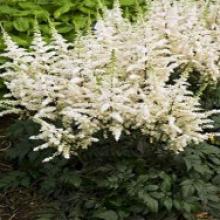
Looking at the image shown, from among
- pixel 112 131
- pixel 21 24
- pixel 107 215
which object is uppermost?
pixel 21 24

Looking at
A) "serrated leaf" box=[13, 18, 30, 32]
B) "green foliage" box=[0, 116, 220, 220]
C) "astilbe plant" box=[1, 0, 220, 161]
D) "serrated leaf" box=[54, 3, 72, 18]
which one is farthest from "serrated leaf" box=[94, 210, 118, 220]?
"serrated leaf" box=[54, 3, 72, 18]

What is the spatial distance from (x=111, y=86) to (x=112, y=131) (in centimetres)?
35

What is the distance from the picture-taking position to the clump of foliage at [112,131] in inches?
146

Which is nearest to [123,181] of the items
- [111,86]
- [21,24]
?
[111,86]

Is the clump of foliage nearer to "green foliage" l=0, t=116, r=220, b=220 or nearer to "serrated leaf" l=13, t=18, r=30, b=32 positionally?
"green foliage" l=0, t=116, r=220, b=220

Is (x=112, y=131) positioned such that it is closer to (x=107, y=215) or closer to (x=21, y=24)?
(x=107, y=215)

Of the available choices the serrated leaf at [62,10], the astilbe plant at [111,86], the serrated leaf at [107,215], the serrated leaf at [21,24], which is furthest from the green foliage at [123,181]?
the serrated leaf at [62,10]

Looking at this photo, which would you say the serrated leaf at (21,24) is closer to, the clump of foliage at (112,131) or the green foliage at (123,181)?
the clump of foliage at (112,131)

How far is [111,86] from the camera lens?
3.56 metres

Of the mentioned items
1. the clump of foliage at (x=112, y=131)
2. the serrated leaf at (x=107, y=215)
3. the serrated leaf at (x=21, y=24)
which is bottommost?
the serrated leaf at (x=107, y=215)

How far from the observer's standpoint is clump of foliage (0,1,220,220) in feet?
12.2

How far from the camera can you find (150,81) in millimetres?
3777

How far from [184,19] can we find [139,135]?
123 centimetres

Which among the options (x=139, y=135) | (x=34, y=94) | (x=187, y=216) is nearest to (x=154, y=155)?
(x=139, y=135)
